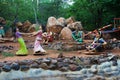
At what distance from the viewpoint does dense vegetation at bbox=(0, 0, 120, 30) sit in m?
20.8

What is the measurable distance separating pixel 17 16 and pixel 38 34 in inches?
468

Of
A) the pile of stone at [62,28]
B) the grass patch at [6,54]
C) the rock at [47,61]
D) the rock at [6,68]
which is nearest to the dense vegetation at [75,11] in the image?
the pile of stone at [62,28]

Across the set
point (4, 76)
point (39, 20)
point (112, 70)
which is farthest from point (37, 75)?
point (39, 20)

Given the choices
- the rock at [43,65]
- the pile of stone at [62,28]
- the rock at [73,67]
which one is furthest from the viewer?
the pile of stone at [62,28]

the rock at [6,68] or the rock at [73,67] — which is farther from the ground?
the rock at [6,68]

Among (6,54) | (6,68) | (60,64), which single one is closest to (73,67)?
(60,64)

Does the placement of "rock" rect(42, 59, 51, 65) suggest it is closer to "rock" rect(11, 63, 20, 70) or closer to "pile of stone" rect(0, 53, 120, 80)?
"pile of stone" rect(0, 53, 120, 80)

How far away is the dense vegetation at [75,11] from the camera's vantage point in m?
20.8

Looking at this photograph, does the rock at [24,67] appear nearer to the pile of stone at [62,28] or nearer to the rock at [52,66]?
the rock at [52,66]

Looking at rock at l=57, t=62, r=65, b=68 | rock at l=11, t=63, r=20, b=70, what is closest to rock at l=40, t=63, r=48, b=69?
rock at l=57, t=62, r=65, b=68

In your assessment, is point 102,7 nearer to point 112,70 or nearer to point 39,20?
point 39,20

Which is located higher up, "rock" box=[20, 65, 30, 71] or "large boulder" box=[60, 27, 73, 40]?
"rock" box=[20, 65, 30, 71]

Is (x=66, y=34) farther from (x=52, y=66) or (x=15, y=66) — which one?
(x=15, y=66)

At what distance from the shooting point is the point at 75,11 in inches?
924
